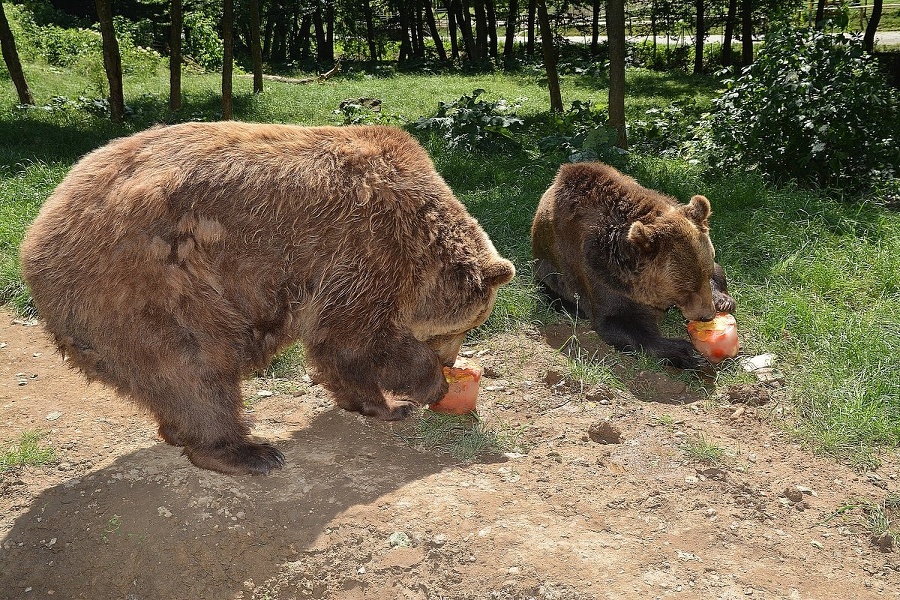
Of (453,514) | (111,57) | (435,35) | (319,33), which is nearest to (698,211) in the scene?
(453,514)

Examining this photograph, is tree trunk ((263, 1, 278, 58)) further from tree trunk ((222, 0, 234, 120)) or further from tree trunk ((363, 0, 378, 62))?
tree trunk ((222, 0, 234, 120))

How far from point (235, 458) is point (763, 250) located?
16.3 feet

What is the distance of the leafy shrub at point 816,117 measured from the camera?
8125mm

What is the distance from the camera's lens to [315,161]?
13.3ft

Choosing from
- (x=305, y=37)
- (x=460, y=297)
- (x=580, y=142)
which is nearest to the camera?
(x=460, y=297)

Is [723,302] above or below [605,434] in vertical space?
above

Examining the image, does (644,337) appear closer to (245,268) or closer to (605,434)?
(605,434)

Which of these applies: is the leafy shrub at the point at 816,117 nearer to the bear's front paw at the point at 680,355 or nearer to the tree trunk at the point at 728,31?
the bear's front paw at the point at 680,355

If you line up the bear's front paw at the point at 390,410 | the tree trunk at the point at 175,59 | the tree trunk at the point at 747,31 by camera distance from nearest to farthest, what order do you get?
1. the bear's front paw at the point at 390,410
2. the tree trunk at the point at 175,59
3. the tree trunk at the point at 747,31

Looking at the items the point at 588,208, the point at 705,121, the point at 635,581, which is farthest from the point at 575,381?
the point at 705,121

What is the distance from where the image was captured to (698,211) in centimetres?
549

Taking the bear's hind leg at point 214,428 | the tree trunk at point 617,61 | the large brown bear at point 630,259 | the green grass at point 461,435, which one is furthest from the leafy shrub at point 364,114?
the bear's hind leg at point 214,428

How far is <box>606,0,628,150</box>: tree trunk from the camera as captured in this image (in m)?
9.06

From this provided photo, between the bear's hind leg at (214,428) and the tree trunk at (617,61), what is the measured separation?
22.2 feet
